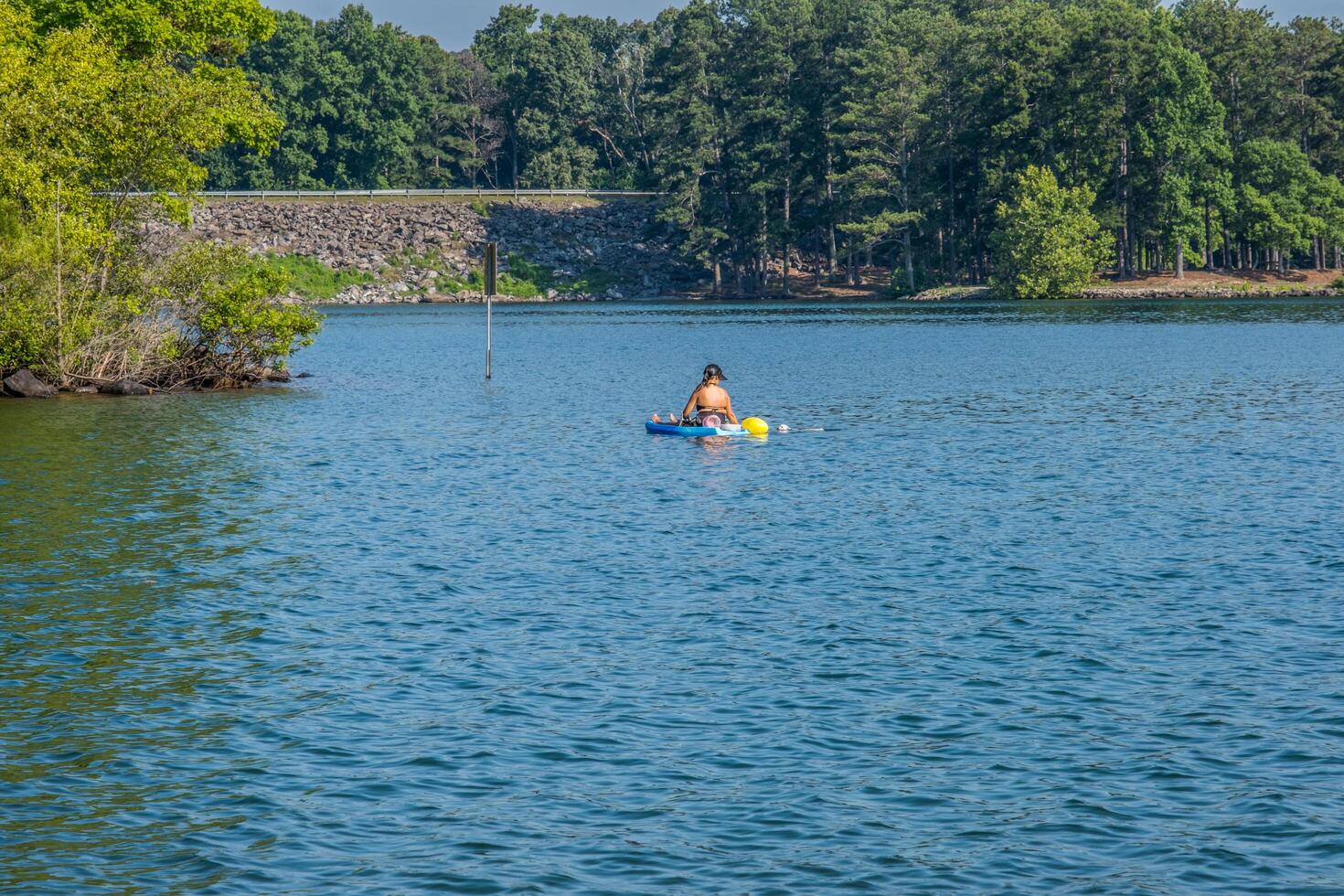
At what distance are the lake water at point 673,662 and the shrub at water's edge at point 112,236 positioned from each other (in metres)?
9.95

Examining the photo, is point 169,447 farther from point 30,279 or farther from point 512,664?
point 512,664

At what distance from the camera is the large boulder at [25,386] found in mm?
45125

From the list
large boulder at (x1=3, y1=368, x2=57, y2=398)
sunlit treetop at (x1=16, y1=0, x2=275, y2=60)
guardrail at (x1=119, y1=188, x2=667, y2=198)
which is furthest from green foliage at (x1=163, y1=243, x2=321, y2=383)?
guardrail at (x1=119, y1=188, x2=667, y2=198)

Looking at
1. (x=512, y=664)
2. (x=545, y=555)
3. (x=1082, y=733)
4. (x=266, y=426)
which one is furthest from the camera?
(x=266, y=426)

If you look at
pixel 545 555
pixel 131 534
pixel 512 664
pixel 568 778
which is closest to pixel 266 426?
pixel 131 534

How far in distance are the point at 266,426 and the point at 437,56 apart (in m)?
152

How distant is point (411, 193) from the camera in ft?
509

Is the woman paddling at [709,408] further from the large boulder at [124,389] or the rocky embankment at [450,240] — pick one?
the rocky embankment at [450,240]

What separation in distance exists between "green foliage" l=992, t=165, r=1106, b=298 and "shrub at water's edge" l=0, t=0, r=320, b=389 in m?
73.2

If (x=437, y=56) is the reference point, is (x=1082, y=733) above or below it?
below

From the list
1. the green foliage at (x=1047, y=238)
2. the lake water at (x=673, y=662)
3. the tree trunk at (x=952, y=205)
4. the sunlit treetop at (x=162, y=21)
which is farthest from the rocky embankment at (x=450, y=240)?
the lake water at (x=673, y=662)

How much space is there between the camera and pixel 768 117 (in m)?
138

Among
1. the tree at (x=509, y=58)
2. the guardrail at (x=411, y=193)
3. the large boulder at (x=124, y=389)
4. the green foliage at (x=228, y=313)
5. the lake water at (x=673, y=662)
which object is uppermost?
the tree at (x=509, y=58)

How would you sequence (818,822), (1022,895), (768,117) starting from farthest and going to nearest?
(768,117), (818,822), (1022,895)
